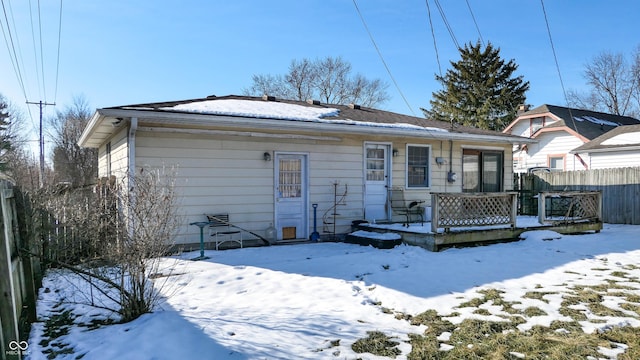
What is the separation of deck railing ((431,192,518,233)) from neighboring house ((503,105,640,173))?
1178cm

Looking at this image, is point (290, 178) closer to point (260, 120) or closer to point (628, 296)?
point (260, 120)

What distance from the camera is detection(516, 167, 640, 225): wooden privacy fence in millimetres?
12602

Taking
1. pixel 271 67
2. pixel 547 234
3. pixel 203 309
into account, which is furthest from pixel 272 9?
pixel 271 67

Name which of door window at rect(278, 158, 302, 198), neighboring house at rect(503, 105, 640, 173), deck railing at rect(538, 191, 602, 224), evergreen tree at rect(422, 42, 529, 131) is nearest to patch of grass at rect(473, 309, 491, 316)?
door window at rect(278, 158, 302, 198)

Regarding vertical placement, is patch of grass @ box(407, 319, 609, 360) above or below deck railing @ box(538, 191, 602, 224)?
below

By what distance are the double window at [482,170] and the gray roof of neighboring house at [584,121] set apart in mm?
10321

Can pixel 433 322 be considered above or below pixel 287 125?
below

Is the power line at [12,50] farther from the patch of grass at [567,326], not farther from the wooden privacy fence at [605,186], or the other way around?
the wooden privacy fence at [605,186]

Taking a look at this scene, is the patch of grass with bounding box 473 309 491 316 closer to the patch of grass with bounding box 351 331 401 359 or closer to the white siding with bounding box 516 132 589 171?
the patch of grass with bounding box 351 331 401 359

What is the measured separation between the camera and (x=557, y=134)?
810 inches

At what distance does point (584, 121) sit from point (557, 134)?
227cm

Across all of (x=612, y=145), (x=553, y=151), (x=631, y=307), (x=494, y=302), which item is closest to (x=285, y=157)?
(x=494, y=302)

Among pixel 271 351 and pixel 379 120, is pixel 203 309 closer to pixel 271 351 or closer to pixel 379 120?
pixel 271 351

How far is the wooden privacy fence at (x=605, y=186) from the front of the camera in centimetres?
1260
